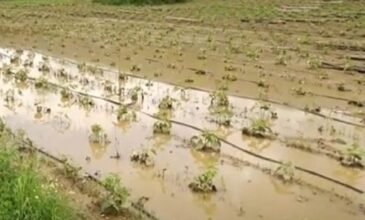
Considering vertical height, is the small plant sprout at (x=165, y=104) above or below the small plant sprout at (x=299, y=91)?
below

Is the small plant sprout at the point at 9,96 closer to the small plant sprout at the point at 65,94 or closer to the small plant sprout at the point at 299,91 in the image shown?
the small plant sprout at the point at 65,94

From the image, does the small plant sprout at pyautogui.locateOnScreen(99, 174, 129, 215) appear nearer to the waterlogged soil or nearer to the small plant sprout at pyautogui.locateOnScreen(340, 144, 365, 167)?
the small plant sprout at pyautogui.locateOnScreen(340, 144, 365, 167)

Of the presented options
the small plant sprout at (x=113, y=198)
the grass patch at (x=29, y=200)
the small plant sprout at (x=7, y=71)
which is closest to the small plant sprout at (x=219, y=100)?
the small plant sprout at (x=113, y=198)

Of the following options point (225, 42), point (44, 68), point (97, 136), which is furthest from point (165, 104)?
point (225, 42)

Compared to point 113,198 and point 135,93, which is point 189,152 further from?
point 135,93

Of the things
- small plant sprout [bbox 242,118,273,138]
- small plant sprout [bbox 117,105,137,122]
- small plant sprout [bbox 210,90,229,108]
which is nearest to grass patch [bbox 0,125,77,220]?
small plant sprout [bbox 242,118,273,138]

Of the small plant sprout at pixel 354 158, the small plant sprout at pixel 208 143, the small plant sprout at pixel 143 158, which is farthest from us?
the small plant sprout at pixel 208 143

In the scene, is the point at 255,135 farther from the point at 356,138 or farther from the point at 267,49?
the point at 267,49
